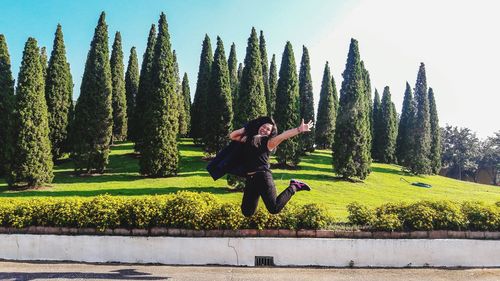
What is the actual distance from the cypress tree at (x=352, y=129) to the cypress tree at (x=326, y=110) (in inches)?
651

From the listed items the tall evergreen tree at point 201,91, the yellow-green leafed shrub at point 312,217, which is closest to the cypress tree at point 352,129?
the tall evergreen tree at point 201,91

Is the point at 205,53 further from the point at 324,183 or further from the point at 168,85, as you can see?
the point at 324,183

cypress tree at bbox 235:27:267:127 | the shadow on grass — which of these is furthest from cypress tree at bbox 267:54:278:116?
the shadow on grass

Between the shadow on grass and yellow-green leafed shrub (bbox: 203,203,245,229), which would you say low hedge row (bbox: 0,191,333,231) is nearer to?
yellow-green leafed shrub (bbox: 203,203,245,229)

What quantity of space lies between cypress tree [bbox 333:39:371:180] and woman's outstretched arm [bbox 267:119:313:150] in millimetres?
29110

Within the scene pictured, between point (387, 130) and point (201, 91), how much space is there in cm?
2815

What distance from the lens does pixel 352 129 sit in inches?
1430

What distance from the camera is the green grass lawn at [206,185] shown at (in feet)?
81.8

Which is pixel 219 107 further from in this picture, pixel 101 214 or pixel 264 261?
pixel 264 261

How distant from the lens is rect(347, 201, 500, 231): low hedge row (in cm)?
952

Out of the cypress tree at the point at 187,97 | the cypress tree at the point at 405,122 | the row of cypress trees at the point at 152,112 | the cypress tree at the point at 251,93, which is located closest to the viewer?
the row of cypress trees at the point at 152,112

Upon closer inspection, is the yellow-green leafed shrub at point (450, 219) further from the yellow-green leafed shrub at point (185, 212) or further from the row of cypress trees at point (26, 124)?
the row of cypress trees at point (26, 124)

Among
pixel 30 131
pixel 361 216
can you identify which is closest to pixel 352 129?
pixel 30 131

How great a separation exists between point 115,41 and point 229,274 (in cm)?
4734
